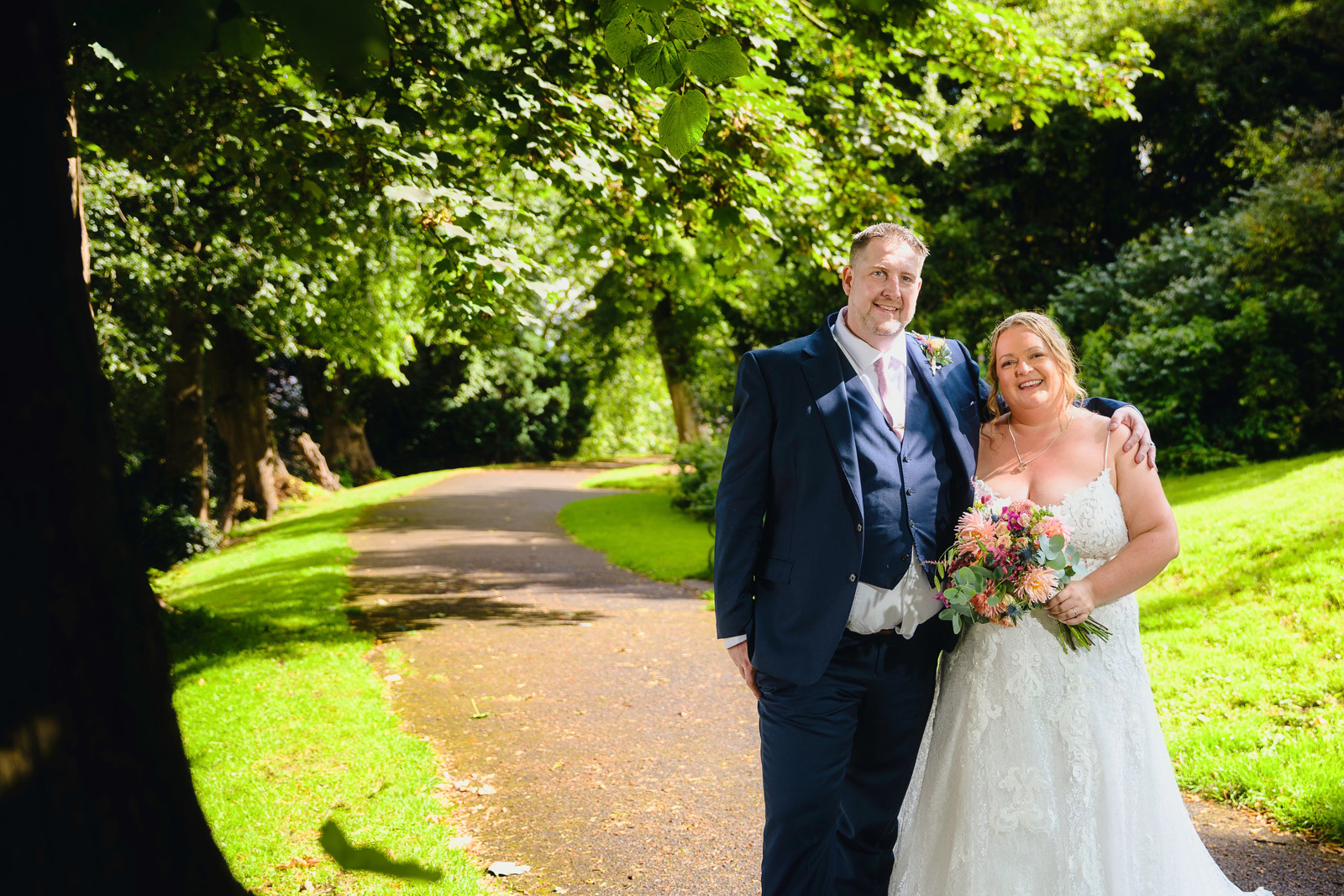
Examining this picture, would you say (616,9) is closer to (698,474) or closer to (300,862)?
(300,862)

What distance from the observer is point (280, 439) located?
101 feet

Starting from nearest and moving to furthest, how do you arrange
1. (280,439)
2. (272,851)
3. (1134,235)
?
(272,851), (1134,235), (280,439)

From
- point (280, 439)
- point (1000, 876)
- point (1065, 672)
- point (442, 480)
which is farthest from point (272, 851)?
point (280, 439)

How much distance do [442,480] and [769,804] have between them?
26255 millimetres

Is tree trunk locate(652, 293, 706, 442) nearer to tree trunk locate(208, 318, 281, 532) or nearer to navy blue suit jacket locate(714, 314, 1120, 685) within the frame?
tree trunk locate(208, 318, 281, 532)

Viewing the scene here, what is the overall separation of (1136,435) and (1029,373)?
421mm

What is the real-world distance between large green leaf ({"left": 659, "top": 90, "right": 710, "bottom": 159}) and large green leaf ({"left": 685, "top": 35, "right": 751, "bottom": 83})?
96 millimetres

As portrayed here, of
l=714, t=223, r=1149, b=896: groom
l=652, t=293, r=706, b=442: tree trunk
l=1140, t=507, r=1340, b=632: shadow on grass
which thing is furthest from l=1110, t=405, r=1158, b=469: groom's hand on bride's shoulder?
l=652, t=293, r=706, b=442: tree trunk

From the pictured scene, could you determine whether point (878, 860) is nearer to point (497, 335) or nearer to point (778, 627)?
point (778, 627)

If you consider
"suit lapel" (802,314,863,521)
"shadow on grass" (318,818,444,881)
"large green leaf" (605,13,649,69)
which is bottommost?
"shadow on grass" (318,818,444,881)

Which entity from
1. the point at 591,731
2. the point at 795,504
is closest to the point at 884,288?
the point at 795,504

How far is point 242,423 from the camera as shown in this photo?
68.4 ft

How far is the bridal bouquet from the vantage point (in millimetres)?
2891

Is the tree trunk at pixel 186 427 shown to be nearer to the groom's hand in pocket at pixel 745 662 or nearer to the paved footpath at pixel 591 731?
the paved footpath at pixel 591 731
